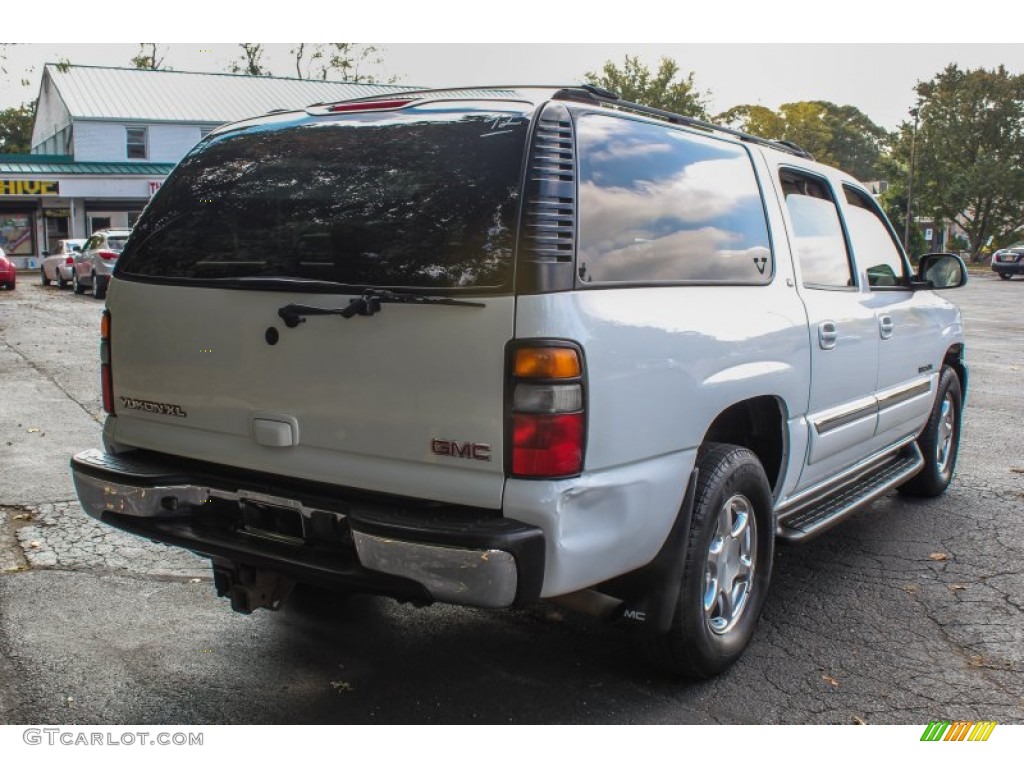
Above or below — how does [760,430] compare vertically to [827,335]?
below

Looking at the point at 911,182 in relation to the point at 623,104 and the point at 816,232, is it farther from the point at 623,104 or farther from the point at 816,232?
the point at 623,104

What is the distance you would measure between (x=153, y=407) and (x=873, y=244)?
366cm

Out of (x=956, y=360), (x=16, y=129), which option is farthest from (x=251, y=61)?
(x=956, y=360)

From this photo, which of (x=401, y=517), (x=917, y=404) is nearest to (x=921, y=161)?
(x=917, y=404)

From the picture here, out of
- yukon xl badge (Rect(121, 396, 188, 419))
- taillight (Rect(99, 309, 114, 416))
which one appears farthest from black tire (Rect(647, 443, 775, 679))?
taillight (Rect(99, 309, 114, 416))

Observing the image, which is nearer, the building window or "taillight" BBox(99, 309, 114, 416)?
"taillight" BBox(99, 309, 114, 416)

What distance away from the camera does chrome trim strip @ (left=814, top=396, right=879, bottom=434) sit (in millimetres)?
4426

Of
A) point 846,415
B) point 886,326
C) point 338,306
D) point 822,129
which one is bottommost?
point 846,415

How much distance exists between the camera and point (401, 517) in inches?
119

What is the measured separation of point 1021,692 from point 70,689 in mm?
3348

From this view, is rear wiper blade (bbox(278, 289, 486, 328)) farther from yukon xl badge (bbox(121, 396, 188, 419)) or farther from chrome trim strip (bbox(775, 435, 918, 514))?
chrome trim strip (bbox(775, 435, 918, 514))

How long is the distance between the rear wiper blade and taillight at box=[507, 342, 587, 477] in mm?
234

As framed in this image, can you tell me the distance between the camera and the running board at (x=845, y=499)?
428 centimetres
